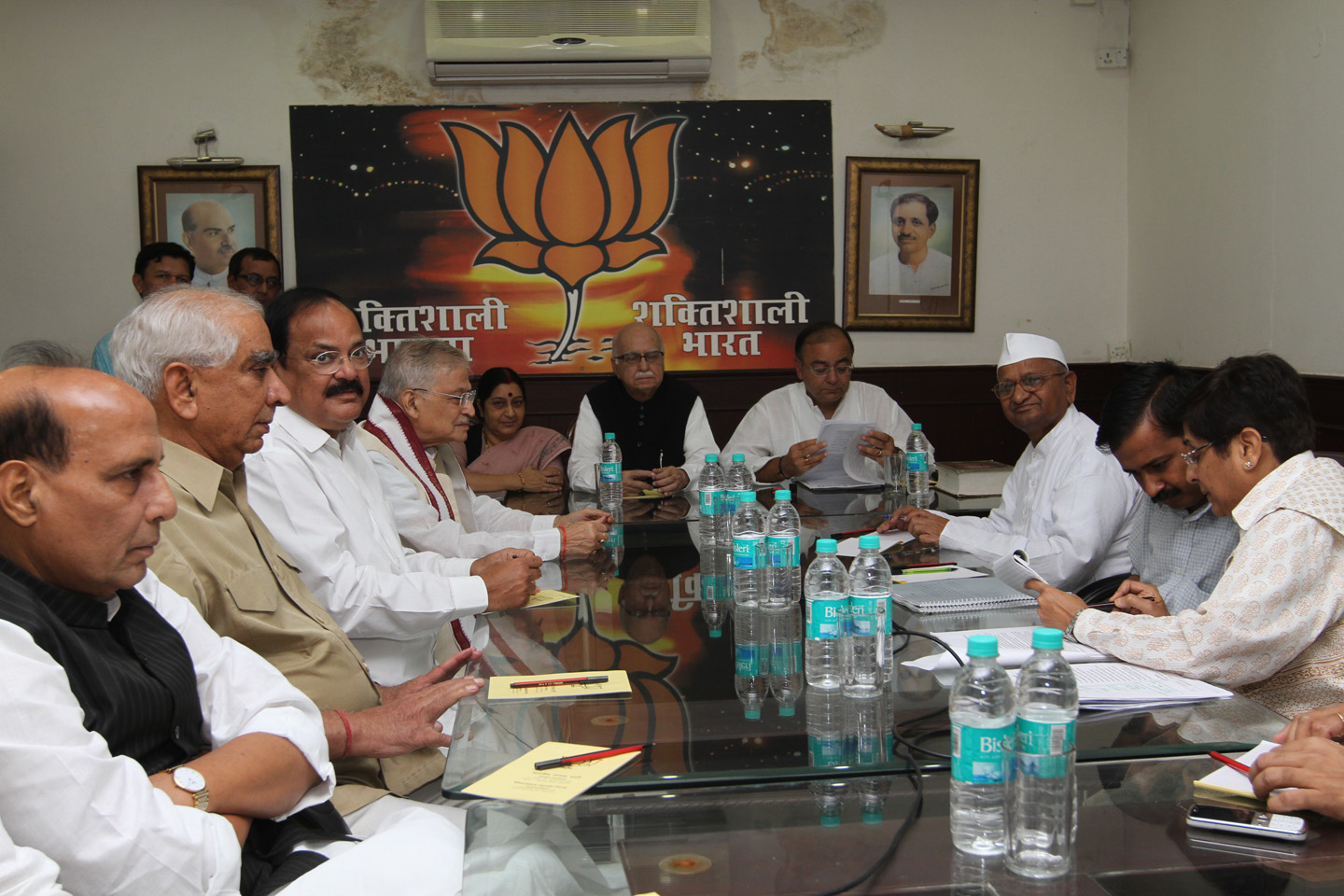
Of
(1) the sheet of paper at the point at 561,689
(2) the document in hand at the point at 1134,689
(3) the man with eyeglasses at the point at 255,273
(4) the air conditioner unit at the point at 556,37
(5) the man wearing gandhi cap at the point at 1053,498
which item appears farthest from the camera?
(4) the air conditioner unit at the point at 556,37

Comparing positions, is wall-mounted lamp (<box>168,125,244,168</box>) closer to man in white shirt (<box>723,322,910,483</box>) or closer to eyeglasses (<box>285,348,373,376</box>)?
man in white shirt (<box>723,322,910,483</box>)

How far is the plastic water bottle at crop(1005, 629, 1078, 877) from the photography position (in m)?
1.09

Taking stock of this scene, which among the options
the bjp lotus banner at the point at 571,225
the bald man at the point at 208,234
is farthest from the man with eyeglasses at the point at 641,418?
the bald man at the point at 208,234

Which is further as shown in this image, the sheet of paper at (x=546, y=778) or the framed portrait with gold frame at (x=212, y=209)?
the framed portrait with gold frame at (x=212, y=209)

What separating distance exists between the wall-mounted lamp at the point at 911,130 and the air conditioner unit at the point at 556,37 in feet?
3.28

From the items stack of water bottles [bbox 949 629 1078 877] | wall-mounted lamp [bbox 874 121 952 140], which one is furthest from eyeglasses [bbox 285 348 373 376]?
wall-mounted lamp [bbox 874 121 952 140]

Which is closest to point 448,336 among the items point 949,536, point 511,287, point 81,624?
point 511,287

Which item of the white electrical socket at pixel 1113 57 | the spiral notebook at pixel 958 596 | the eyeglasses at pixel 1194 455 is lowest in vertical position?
the spiral notebook at pixel 958 596

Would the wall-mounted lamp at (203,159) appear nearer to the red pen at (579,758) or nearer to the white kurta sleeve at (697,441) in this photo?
the white kurta sleeve at (697,441)

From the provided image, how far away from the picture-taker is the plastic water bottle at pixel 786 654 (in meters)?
1.65

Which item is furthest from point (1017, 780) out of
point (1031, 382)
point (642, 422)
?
point (642, 422)

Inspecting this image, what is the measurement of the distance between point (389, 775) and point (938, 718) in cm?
94

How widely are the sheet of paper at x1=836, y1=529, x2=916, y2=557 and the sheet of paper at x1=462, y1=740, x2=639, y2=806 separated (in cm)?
134

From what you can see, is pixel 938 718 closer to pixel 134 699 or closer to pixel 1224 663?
pixel 1224 663
